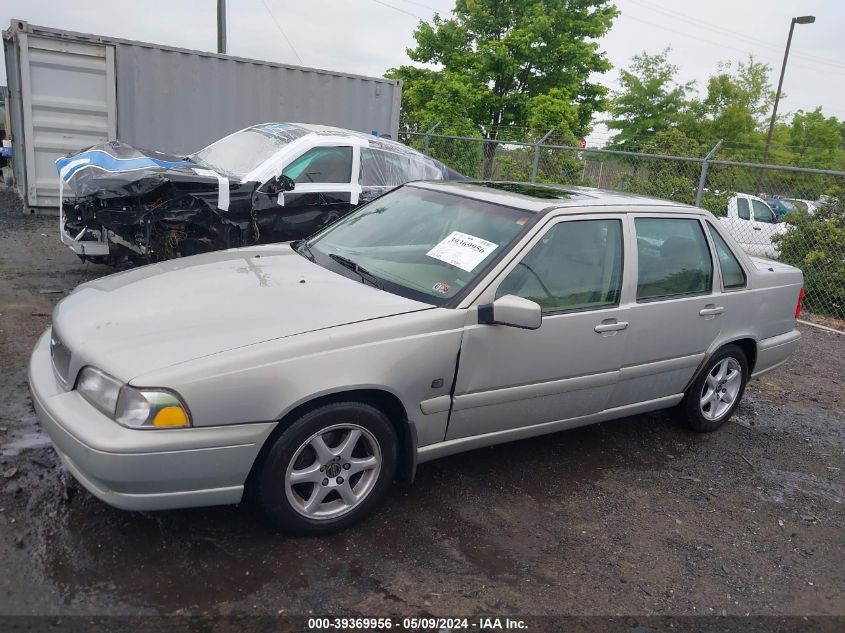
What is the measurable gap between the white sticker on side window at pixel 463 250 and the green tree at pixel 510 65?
53.1 ft

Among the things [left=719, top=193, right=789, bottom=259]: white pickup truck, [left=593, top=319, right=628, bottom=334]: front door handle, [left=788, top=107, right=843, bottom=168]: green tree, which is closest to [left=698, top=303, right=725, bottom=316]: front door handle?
[left=593, top=319, right=628, bottom=334]: front door handle

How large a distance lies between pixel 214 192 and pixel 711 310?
4488 mm

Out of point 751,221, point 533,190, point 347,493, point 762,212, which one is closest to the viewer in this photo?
point 347,493

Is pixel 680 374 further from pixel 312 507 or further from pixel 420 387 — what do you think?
pixel 312 507

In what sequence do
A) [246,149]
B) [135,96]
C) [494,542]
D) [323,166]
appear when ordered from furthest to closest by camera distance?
[135,96], [246,149], [323,166], [494,542]

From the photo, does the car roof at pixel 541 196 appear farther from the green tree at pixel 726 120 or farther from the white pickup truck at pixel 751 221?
the green tree at pixel 726 120

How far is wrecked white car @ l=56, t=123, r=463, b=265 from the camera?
635cm

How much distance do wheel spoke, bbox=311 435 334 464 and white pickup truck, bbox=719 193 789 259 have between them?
9.98 meters

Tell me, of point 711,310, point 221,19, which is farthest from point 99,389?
point 221,19

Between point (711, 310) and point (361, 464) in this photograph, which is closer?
point (361, 464)

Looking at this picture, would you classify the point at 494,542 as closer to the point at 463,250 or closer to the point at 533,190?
the point at 463,250

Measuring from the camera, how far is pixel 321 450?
3072 mm

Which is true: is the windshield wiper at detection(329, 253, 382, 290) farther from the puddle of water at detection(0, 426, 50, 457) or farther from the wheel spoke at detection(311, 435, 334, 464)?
the puddle of water at detection(0, 426, 50, 457)

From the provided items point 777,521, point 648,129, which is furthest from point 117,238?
point 648,129
